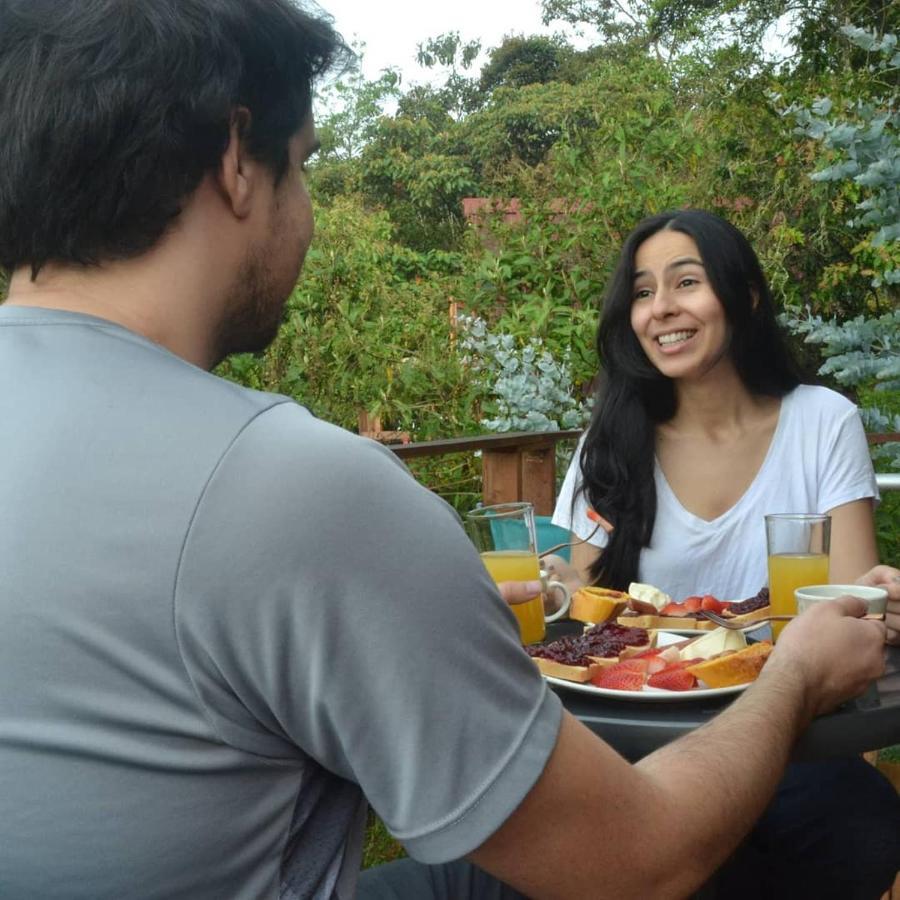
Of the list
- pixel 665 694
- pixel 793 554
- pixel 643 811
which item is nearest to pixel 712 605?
pixel 793 554

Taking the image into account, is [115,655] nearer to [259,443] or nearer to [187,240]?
[259,443]

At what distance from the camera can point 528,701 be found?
840 mm

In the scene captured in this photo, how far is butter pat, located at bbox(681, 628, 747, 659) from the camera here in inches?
60.4

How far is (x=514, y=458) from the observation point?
3.77 metres

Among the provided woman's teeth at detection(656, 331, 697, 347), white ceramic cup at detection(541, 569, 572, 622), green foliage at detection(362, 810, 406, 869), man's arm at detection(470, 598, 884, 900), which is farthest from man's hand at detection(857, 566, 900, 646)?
green foliage at detection(362, 810, 406, 869)

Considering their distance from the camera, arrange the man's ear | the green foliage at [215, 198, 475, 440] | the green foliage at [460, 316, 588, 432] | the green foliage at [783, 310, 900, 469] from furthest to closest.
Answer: the green foliage at [215, 198, 475, 440] → the green foliage at [460, 316, 588, 432] → the green foliage at [783, 310, 900, 469] → the man's ear

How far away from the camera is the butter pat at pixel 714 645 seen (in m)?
1.54

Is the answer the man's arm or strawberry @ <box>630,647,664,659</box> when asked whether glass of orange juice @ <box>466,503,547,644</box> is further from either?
the man's arm

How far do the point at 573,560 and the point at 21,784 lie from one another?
1.90 meters

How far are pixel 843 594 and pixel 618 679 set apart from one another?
0.38 m

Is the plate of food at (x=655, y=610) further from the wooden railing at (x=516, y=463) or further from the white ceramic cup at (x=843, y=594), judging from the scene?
the wooden railing at (x=516, y=463)

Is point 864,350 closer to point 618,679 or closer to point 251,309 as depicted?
point 618,679

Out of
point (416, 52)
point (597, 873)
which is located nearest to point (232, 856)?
point (597, 873)

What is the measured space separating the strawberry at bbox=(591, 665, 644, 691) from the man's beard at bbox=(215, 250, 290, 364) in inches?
26.8
